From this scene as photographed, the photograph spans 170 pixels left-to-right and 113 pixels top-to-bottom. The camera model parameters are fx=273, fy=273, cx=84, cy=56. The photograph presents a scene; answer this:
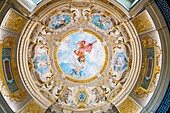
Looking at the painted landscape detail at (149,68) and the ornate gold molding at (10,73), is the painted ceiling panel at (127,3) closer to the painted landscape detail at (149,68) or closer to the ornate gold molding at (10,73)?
the painted landscape detail at (149,68)

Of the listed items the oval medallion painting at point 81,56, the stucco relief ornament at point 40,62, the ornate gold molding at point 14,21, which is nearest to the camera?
the ornate gold molding at point 14,21

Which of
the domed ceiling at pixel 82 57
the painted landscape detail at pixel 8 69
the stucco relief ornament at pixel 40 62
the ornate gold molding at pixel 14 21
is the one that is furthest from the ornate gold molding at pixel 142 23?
the painted landscape detail at pixel 8 69

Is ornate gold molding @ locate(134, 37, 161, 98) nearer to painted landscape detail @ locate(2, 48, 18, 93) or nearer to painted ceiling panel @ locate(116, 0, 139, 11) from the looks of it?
painted ceiling panel @ locate(116, 0, 139, 11)

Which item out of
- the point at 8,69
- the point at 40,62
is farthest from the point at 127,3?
the point at 8,69

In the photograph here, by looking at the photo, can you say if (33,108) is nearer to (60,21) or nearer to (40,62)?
(40,62)

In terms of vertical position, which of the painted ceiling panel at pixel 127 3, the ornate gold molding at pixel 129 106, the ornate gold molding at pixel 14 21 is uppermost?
the painted ceiling panel at pixel 127 3

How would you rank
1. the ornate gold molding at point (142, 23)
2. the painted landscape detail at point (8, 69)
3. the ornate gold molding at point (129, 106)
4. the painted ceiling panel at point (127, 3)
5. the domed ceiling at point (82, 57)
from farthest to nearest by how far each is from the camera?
the ornate gold molding at point (129, 106), the painted landscape detail at point (8, 69), the domed ceiling at point (82, 57), the painted ceiling panel at point (127, 3), the ornate gold molding at point (142, 23)

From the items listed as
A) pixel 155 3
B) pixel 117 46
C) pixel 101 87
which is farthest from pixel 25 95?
pixel 155 3

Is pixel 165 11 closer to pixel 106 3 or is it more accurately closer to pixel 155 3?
pixel 155 3

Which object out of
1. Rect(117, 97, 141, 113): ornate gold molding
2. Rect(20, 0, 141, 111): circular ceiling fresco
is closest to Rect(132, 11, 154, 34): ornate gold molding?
Rect(20, 0, 141, 111): circular ceiling fresco

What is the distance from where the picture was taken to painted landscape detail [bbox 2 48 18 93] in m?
13.0

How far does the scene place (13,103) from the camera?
1305 centimetres

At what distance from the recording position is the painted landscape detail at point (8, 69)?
13.0 metres

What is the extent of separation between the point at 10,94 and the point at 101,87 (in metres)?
5.20
